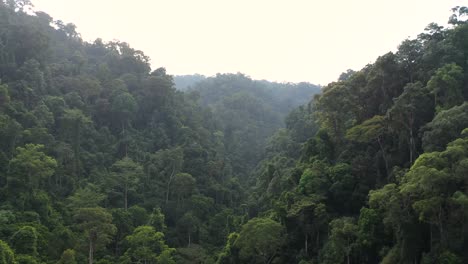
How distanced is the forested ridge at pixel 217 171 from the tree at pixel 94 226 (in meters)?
0.07

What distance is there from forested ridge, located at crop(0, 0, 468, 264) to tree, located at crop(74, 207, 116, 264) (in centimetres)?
7

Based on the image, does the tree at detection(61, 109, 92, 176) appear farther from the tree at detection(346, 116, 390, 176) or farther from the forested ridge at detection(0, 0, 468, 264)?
the tree at detection(346, 116, 390, 176)

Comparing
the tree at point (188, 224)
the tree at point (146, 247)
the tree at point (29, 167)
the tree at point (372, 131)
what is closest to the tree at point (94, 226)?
the tree at point (146, 247)

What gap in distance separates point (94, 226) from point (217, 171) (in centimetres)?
1696

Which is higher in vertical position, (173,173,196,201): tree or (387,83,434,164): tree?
(387,83,434,164): tree

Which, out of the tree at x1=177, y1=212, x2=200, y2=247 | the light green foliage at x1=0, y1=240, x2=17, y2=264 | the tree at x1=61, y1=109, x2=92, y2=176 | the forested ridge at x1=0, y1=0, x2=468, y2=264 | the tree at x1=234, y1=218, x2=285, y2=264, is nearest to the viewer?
the forested ridge at x1=0, y1=0, x2=468, y2=264

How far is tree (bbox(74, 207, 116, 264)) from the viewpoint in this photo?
82.9ft

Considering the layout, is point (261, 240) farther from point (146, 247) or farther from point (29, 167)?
point (29, 167)

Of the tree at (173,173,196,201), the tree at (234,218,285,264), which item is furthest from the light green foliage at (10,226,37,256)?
the tree at (173,173,196,201)

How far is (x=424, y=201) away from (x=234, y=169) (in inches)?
1448

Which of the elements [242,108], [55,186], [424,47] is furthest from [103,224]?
[242,108]

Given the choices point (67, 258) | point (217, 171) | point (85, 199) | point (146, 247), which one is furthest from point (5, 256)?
point (217, 171)

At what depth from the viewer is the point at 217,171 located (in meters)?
41.3

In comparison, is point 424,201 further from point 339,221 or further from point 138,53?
point 138,53
